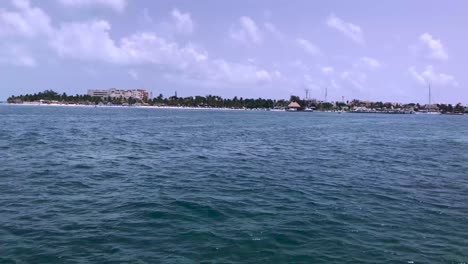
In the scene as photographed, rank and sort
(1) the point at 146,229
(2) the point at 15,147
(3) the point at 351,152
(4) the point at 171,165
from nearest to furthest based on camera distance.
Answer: (1) the point at 146,229 → (4) the point at 171,165 → (2) the point at 15,147 → (3) the point at 351,152

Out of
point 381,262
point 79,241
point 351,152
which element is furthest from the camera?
point 351,152

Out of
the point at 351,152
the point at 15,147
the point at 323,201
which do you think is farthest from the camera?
the point at 351,152

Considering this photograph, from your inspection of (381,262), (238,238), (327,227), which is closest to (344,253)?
(381,262)

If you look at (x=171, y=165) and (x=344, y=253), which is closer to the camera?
(x=344, y=253)

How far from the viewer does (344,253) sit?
16625mm

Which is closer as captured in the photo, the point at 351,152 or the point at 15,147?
the point at 15,147

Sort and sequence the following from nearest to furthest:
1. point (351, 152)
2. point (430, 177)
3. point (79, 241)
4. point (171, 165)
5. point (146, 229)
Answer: point (79, 241) → point (146, 229) → point (430, 177) → point (171, 165) → point (351, 152)

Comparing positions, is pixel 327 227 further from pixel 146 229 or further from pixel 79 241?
pixel 79 241

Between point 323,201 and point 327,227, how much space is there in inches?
212

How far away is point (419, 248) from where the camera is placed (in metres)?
17.3

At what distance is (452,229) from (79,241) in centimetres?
1818

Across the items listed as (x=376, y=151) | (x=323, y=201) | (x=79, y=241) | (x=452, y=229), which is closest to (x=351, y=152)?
(x=376, y=151)

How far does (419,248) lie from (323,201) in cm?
829

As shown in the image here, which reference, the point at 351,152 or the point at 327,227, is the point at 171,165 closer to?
the point at 327,227
